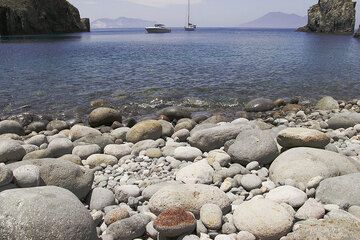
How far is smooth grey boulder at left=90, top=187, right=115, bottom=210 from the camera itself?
6.50m

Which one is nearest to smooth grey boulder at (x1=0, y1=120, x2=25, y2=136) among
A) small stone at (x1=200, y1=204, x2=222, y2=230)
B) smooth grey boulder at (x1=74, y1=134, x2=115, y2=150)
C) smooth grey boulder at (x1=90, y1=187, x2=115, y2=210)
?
smooth grey boulder at (x1=74, y1=134, x2=115, y2=150)

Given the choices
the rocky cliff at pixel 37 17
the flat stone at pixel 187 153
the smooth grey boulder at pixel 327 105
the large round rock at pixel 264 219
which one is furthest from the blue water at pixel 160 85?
the rocky cliff at pixel 37 17

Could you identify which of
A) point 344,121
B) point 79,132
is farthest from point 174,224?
point 344,121

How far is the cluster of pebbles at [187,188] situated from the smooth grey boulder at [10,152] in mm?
23

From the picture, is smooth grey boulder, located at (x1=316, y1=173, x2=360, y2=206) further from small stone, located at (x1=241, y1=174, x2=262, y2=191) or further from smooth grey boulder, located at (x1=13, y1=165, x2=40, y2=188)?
smooth grey boulder, located at (x1=13, y1=165, x2=40, y2=188)

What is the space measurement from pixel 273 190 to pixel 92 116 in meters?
9.32

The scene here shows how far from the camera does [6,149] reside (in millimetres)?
8398

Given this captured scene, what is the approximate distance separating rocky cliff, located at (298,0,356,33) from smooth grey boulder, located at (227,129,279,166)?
413 ft

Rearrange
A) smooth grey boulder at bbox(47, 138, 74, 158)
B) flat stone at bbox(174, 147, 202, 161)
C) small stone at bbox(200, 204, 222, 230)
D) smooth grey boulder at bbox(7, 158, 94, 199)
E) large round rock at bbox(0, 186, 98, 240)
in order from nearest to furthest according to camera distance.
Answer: large round rock at bbox(0, 186, 98, 240) → small stone at bbox(200, 204, 222, 230) → smooth grey boulder at bbox(7, 158, 94, 199) → flat stone at bbox(174, 147, 202, 161) → smooth grey boulder at bbox(47, 138, 74, 158)

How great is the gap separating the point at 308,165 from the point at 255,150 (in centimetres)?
128

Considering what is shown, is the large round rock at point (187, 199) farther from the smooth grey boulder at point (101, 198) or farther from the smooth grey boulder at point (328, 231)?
the smooth grey boulder at point (328, 231)

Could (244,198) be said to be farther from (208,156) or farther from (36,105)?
(36,105)

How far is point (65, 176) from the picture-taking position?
259 inches

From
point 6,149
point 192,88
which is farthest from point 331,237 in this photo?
point 192,88
